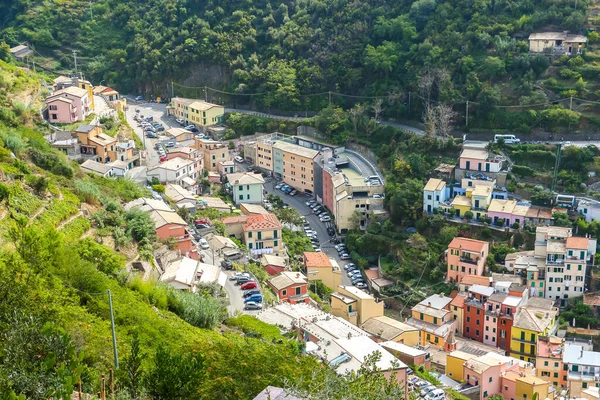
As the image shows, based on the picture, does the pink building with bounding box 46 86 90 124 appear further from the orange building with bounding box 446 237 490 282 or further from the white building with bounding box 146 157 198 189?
the orange building with bounding box 446 237 490 282

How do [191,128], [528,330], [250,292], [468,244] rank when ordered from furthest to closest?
[191,128] → [468,244] → [528,330] → [250,292]

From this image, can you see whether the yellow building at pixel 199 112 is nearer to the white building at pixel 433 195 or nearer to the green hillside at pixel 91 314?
the white building at pixel 433 195

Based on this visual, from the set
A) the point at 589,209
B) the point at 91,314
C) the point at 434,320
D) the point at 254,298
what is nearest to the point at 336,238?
the point at 434,320

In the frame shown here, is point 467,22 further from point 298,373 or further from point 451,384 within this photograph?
point 298,373

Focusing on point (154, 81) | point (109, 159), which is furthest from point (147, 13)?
point (109, 159)

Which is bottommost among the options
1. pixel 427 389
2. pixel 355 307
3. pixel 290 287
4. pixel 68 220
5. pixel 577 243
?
pixel 355 307

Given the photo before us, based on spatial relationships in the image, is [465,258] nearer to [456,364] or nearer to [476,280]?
[476,280]
